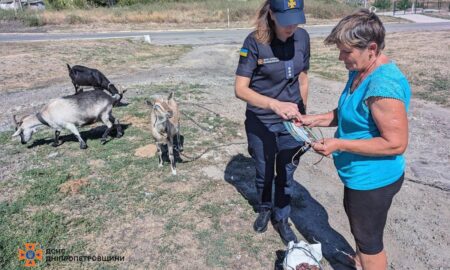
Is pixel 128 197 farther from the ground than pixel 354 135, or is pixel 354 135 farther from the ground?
pixel 354 135

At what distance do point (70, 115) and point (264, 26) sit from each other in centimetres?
441

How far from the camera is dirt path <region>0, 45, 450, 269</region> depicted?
366cm

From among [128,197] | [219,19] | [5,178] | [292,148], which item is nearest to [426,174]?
[292,148]

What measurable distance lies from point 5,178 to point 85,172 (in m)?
1.12

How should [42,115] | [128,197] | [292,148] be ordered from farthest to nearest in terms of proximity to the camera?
[42,115] < [128,197] < [292,148]

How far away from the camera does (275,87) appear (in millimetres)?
3115

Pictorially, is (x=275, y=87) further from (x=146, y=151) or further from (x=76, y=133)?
(x=76, y=133)

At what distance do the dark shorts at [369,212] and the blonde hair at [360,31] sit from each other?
910mm

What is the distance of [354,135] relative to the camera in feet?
7.47

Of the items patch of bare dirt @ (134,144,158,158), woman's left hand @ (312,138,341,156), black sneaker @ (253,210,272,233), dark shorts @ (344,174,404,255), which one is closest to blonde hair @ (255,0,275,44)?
woman's left hand @ (312,138,341,156)

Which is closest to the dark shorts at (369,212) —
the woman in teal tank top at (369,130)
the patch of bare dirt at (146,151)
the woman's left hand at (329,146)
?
the woman in teal tank top at (369,130)

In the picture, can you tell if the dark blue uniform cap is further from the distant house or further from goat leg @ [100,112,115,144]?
the distant house

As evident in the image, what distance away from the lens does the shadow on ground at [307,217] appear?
139 inches

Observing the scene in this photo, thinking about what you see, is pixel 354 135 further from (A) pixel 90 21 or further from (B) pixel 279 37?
(A) pixel 90 21
